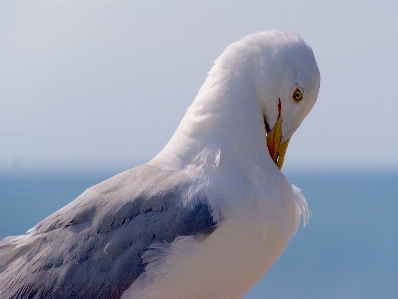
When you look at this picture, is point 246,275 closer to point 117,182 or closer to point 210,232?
point 210,232

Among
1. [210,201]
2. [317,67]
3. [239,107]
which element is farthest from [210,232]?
[317,67]

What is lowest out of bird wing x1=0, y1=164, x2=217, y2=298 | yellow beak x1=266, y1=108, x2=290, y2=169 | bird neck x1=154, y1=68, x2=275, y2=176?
bird wing x1=0, y1=164, x2=217, y2=298

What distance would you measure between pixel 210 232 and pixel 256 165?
0.36 m

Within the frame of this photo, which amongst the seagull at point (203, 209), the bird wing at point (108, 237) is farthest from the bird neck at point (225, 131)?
the bird wing at point (108, 237)

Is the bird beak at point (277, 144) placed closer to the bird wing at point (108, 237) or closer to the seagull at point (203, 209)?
the seagull at point (203, 209)

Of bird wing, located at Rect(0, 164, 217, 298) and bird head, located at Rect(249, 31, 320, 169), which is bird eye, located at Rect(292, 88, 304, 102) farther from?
bird wing, located at Rect(0, 164, 217, 298)

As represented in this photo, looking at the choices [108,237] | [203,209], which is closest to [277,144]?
[203,209]

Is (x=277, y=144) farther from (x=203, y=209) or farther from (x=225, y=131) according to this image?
(x=203, y=209)

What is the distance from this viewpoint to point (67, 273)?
297cm

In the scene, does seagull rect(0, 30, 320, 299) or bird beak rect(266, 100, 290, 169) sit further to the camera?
bird beak rect(266, 100, 290, 169)

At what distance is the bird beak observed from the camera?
3.12 meters

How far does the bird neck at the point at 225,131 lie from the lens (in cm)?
297

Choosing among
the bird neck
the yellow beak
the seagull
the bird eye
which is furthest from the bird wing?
the bird eye

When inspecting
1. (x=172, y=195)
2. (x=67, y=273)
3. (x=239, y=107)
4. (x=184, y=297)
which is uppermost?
(x=239, y=107)
